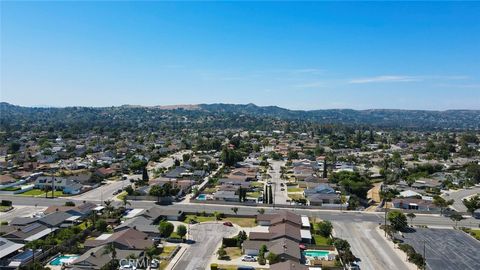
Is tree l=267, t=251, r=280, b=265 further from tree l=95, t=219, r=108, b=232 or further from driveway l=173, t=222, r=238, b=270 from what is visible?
tree l=95, t=219, r=108, b=232

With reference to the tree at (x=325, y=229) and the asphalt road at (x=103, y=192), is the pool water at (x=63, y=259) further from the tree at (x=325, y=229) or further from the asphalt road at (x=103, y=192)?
the tree at (x=325, y=229)

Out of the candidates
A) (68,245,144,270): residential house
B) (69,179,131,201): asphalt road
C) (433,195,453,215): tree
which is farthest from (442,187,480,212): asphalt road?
(69,179,131,201): asphalt road

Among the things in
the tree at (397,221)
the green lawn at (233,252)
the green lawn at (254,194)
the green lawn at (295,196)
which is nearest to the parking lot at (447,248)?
the tree at (397,221)

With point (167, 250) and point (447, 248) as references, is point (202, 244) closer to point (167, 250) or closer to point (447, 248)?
point (167, 250)

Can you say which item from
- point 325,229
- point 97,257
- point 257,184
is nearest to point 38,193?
point 97,257

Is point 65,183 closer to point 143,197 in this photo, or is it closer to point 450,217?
point 143,197

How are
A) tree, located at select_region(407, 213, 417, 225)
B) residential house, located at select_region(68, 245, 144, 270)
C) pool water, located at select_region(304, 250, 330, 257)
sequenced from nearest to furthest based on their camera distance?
residential house, located at select_region(68, 245, 144, 270) < pool water, located at select_region(304, 250, 330, 257) < tree, located at select_region(407, 213, 417, 225)
